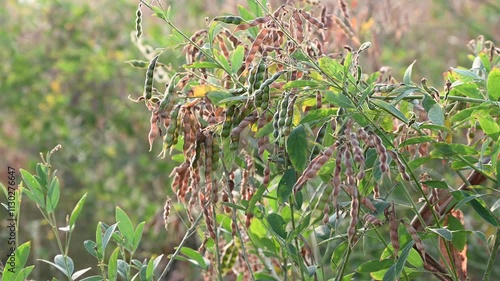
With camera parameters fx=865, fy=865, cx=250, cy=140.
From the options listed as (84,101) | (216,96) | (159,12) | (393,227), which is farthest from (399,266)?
(84,101)

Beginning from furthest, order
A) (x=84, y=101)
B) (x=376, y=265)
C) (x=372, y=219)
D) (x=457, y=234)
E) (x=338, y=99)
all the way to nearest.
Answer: (x=84, y=101) → (x=457, y=234) → (x=376, y=265) → (x=372, y=219) → (x=338, y=99)

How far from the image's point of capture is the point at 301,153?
139cm

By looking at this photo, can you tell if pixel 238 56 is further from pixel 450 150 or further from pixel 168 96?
pixel 450 150

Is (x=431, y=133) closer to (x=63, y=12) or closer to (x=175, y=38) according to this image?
(x=175, y=38)

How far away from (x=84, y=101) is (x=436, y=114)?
4769 mm

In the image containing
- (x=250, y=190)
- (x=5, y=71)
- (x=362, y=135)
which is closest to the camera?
(x=362, y=135)

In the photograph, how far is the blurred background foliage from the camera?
18.4 feet

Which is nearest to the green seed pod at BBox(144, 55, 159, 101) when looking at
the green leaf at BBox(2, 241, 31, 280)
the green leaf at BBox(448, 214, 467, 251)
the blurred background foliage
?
the green leaf at BBox(2, 241, 31, 280)

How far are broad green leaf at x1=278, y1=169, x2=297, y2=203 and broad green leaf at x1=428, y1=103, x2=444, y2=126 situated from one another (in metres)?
0.25

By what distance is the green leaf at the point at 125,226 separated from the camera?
158 cm

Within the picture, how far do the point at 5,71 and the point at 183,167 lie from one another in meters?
4.38

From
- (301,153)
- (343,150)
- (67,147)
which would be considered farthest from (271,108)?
(67,147)

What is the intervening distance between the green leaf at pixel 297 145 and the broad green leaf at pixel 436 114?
21 centimetres

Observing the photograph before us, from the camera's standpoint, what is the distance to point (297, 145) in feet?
4.58
